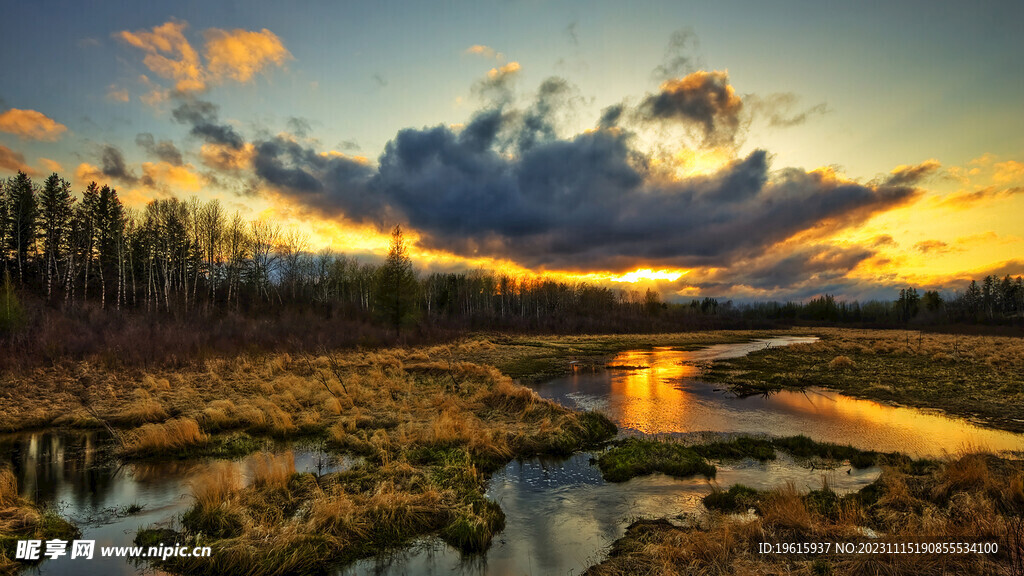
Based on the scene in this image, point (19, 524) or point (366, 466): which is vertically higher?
point (19, 524)

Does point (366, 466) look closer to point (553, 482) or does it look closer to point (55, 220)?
point (553, 482)

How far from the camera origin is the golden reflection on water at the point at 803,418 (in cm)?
1480

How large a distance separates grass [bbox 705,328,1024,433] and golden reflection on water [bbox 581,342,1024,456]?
171 cm

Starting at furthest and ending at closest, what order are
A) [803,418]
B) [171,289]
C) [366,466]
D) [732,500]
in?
[171,289] → [803,418] → [366,466] → [732,500]

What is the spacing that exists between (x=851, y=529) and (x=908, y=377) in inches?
1113

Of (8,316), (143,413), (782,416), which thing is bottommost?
Result: (782,416)

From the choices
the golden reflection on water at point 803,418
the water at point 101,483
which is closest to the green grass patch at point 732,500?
the golden reflection on water at point 803,418

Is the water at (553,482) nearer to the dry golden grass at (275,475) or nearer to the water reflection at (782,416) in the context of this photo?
the water reflection at (782,416)

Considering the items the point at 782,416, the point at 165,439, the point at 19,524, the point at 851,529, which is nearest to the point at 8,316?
the point at 165,439

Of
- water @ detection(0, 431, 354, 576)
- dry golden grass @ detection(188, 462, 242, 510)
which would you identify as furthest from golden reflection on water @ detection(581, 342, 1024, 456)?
water @ detection(0, 431, 354, 576)

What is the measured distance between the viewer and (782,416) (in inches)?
750

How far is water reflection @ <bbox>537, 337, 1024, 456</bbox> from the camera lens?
49.0 feet

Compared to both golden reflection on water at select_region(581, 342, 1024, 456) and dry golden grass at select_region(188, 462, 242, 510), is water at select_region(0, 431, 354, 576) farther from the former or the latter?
golden reflection on water at select_region(581, 342, 1024, 456)

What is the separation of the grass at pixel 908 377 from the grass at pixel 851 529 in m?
11.8
